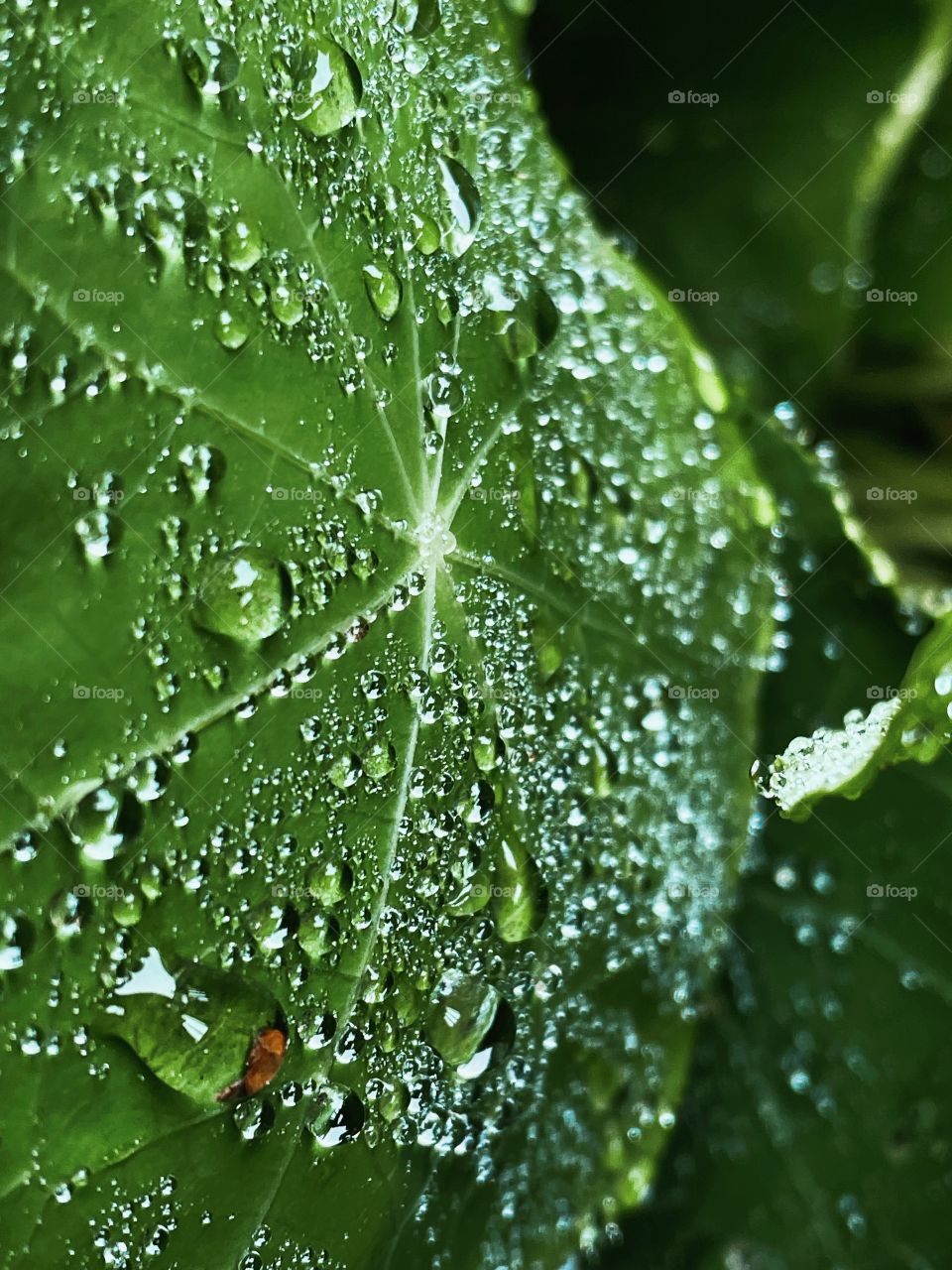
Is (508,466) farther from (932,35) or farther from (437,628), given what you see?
(932,35)

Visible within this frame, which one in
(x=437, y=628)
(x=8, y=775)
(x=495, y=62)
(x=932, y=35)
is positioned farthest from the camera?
(x=932, y=35)

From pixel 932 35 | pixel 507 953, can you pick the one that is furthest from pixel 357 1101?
pixel 932 35

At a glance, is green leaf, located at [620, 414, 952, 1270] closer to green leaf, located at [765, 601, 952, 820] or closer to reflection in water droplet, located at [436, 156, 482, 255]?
green leaf, located at [765, 601, 952, 820]

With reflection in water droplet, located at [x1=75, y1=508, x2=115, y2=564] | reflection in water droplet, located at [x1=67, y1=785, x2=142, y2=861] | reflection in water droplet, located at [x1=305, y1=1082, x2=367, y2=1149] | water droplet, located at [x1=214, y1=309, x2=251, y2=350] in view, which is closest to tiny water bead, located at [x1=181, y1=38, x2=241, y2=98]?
water droplet, located at [x1=214, y1=309, x2=251, y2=350]

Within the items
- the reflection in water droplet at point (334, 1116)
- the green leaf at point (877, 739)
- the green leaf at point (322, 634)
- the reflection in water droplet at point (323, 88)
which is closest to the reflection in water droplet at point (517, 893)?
the green leaf at point (322, 634)

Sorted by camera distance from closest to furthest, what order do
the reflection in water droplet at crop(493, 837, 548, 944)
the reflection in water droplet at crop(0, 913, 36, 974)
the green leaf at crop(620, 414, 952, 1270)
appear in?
1. the reflection in water droplet at crop(0, 913, 36, 974)
2. the reflection in water droplet at crop(493, 837, 548, 944)
3. the green leaf at crop(620, 414, 952, 1270)

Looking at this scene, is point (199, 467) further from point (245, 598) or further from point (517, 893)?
point (517, 893)

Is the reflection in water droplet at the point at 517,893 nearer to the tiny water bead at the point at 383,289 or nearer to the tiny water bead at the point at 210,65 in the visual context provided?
the tiny water bead at the point at 383,289

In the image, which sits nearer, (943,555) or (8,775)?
(8,775)
